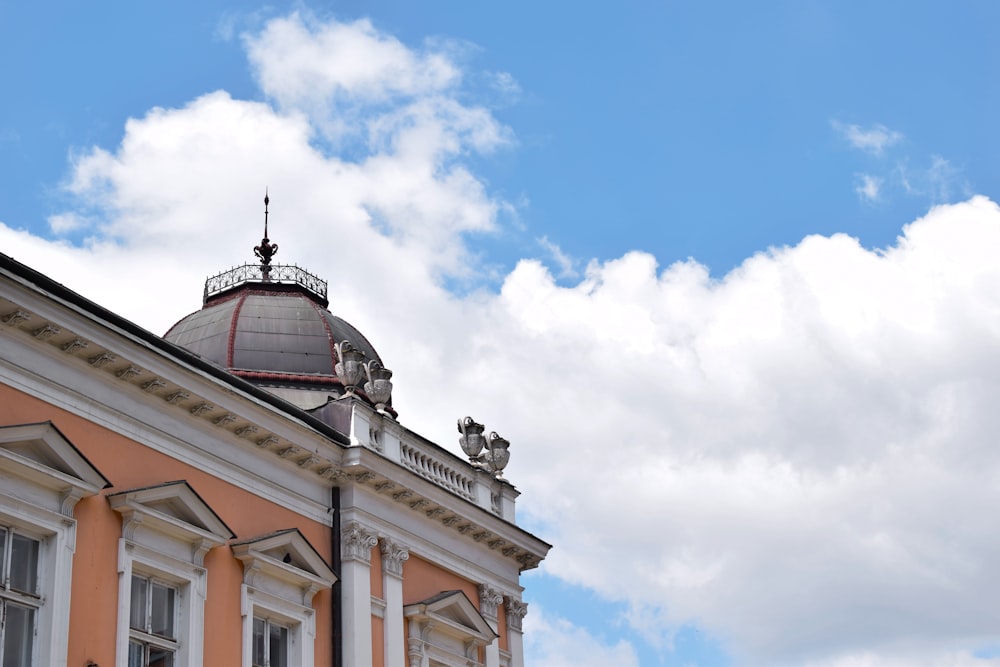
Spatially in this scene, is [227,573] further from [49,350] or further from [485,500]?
[485,500]

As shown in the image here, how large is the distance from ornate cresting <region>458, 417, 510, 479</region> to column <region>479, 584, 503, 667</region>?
2285 millimetres

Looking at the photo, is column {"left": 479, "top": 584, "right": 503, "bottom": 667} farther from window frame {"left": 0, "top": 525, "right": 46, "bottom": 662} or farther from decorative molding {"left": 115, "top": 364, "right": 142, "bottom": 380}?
window frame {"left": 0, "top": 525, "right": 46, "bottom": 662}

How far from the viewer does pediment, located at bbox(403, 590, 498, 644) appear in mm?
24016

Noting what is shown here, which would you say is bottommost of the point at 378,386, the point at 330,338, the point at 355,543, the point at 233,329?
the point at 355,543

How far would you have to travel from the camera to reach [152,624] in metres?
19.3

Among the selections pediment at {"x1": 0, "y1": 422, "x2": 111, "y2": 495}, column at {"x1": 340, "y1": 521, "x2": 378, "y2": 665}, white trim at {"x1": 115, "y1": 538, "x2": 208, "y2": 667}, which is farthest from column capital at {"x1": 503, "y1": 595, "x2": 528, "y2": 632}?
pediment at {"x1": 0, "y1": 422, "x2": 111, "y2": 495}

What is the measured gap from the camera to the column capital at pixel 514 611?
27016mm

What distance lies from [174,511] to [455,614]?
273 inches

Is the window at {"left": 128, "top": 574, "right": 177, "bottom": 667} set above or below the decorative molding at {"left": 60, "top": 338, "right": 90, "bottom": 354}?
below

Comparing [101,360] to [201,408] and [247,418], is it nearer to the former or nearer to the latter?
[201,408]

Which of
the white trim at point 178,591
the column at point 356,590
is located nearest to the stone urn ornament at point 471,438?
the column at point 356,590

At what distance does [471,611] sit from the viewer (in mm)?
25328

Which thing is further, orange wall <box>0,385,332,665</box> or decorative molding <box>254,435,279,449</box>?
decorative molding <box>254,435,279,449</box>

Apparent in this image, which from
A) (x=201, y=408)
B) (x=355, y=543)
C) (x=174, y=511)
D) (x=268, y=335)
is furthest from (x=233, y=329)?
(x=174, y=511)
